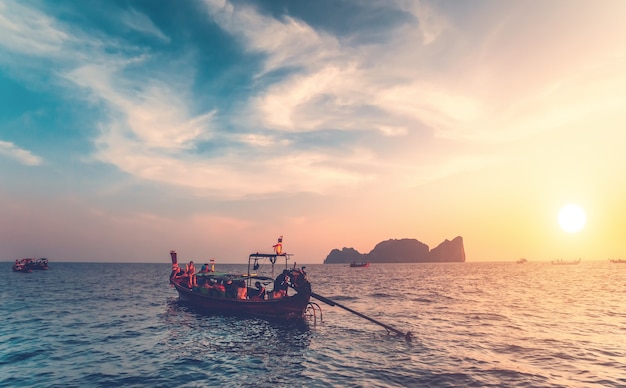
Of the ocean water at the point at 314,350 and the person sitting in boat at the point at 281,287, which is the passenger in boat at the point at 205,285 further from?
the person sitting in boat at the point at 281,287

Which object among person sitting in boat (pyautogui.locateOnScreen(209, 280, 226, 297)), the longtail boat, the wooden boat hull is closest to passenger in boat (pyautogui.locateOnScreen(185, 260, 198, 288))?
the longtail boat

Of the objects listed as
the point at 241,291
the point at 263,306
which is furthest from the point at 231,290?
the point at 263,306

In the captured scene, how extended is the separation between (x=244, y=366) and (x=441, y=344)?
1042 cm

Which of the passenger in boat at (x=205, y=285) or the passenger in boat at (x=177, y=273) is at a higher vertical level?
the passenger in boat at (x=177, y=273)

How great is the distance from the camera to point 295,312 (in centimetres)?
2391

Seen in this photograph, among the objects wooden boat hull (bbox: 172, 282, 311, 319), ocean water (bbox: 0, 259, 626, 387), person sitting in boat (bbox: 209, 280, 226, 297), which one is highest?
person sitting in boat (bbox: 209, 280, 226, 297)

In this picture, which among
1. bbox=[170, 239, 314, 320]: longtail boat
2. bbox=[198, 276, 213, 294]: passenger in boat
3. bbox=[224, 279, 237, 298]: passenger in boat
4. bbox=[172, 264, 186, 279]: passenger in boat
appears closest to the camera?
bbox=[170, 239, 314, 320]: longtail boat

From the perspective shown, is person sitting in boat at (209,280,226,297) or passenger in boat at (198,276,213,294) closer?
person sitting in boat at (209,280,226,297)

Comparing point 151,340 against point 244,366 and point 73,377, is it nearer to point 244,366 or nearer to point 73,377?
point 73,377

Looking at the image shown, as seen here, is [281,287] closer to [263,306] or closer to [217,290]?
[263,306]

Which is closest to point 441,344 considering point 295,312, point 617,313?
point 295,312

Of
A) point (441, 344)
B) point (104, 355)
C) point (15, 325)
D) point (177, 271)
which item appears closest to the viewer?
point (104, 355)

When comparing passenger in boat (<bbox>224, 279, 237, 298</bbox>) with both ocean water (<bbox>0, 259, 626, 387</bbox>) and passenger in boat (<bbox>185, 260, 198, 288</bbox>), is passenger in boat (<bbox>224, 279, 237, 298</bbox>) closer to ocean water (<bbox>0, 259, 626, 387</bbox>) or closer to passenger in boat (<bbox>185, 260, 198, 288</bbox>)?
ocean water (<bbox>0, 259, 626, 387</bbox>)

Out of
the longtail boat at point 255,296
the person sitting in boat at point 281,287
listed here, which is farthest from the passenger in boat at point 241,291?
the person sitting in boat at point 281,287
